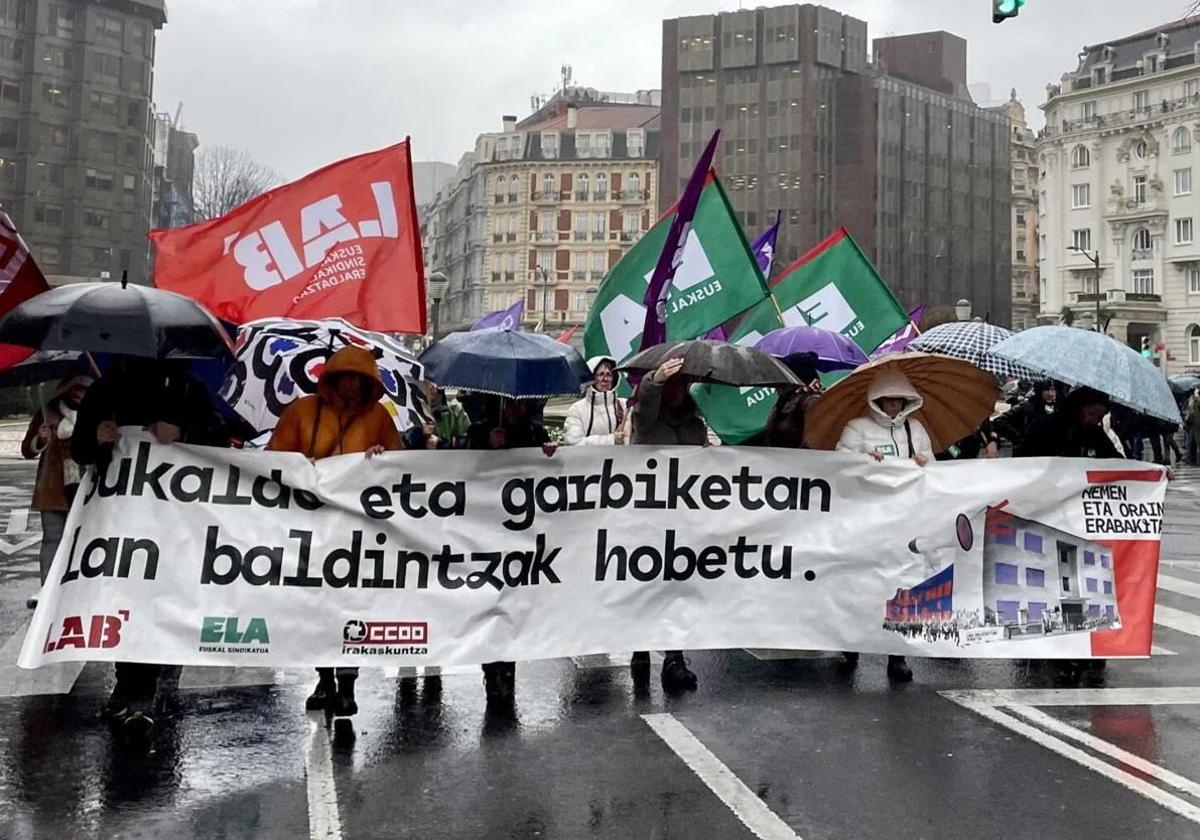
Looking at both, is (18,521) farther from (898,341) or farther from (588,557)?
(588,557)

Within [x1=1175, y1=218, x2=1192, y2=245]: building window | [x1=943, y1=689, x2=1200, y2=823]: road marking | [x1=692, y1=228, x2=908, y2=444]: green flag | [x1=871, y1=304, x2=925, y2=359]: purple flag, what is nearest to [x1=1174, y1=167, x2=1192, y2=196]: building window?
[x1=1175, y1=218, x2=1192, y2=245]: building window

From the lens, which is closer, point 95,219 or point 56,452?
point 56,452

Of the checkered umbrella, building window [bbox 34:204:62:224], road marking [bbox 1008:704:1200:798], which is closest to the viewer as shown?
road marking [bbox 1008:704:1200:798]

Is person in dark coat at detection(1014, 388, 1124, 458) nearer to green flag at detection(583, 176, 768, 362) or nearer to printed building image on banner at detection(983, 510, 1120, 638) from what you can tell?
printed building image on banner at detection(983, 510, 1120, 638)

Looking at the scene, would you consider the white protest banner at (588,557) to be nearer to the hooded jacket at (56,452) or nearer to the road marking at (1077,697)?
the road marking at (1077,697)

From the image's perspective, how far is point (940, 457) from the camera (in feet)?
38.7

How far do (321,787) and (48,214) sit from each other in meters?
73.7

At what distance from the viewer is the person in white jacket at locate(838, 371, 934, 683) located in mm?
7617

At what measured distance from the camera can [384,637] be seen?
21.6ft

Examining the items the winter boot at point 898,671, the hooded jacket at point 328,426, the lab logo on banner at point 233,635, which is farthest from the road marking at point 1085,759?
the lab logo on banner at point 233,635

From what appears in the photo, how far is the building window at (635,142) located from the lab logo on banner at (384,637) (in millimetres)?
98839

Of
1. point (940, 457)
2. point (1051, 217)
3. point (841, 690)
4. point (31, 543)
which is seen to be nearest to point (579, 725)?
point (841, 690)

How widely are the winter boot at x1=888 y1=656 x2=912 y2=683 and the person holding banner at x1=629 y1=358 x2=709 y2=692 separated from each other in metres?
1.19

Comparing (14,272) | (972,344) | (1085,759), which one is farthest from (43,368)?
(972,344)
